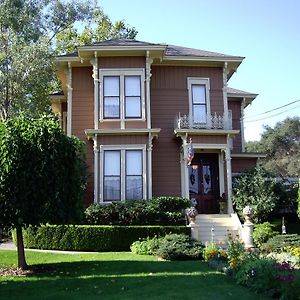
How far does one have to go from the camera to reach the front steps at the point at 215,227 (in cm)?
1861

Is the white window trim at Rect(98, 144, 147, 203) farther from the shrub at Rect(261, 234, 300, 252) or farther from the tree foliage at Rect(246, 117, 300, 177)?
the tree foliage at Rect(246, 117, 300, 177)

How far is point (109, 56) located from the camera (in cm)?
2158

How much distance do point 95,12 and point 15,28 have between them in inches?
333

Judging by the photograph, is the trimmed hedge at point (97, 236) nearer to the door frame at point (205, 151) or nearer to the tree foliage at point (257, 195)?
the door frame at point (205, 151)

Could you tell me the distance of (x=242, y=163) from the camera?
2434 cm

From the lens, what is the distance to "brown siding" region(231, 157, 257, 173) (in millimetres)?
24203

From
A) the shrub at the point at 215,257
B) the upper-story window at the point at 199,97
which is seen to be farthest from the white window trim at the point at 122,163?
the shrub at the point at 215,257

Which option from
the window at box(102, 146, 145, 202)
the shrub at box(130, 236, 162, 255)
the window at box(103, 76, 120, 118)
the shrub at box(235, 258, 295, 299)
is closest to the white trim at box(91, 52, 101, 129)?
the window at box(103, 76, 120, 118)

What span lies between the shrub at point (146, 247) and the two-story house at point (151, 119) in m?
4.19

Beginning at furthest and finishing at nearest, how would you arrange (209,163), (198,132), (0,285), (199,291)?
1. (209,163)
2. (198,132)
3. (0,285)
4. (199,291)

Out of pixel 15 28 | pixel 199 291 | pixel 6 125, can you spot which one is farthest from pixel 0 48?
pixel 199 291

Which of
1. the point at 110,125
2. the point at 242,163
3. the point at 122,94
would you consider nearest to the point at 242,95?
the point at 242,163

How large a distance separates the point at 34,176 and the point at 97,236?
615 cm

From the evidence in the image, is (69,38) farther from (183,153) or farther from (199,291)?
(199,291)
